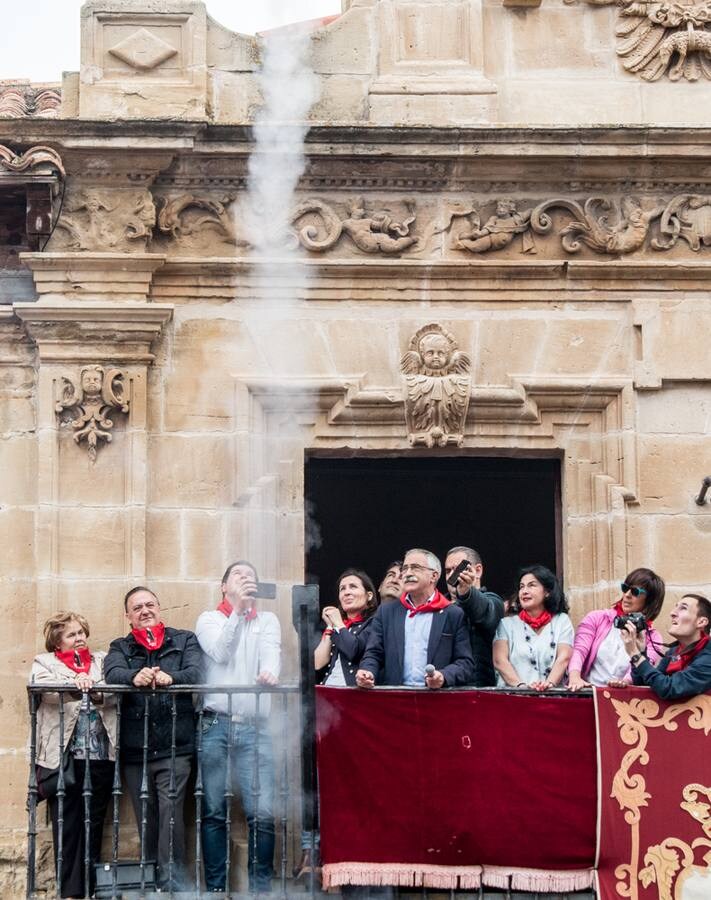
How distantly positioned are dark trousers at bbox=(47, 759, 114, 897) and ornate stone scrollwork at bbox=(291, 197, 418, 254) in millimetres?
2954

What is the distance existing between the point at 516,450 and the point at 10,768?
305cm

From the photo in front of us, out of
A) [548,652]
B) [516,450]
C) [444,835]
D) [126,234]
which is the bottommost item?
[444,835]

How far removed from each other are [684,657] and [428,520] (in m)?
5.40

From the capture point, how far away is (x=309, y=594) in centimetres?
1039

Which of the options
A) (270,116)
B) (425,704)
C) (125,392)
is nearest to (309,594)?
(425,704)

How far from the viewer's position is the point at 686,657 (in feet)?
34.7

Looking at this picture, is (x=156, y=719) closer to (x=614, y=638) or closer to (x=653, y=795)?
(x=614, y=638)

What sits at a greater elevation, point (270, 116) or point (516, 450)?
point (270, 116)

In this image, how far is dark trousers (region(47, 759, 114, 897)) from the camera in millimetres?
10867

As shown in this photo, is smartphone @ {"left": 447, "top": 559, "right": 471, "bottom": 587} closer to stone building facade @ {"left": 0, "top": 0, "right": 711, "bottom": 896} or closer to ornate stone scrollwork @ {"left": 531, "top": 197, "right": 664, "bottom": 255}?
stone building facade @ {"left": 0, "top": 0, "right": 711, "bottom": 896}

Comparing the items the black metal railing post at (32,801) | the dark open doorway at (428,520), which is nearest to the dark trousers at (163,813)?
the black metal railing post at (32,801)

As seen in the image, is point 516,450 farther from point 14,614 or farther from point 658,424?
point 14,614

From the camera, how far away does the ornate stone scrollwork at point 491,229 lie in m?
12.1

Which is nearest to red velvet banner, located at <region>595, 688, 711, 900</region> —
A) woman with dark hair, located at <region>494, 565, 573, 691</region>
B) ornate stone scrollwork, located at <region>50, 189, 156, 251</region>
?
woman with dark hair, located at <region>494, 565, 573, 691</region>
